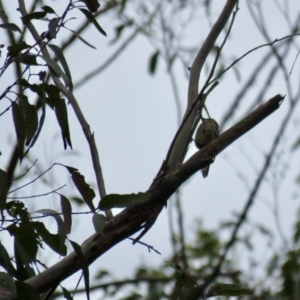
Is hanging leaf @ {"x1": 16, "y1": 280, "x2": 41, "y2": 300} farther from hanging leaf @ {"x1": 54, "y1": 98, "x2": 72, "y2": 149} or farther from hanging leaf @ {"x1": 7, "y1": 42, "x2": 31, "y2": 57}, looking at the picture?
hanging leaf @ {"x1": 7, "y1": 42, "x2": 31, "y2": 57}

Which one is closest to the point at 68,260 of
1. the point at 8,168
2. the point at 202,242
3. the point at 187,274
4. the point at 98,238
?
the point at 98,238

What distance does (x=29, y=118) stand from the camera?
1.58 metres

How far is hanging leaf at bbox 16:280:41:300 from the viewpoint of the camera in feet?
4.37

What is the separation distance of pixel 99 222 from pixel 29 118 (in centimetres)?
35

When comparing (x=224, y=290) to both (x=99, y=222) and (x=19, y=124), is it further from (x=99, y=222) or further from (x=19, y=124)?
(x=19, y=124)

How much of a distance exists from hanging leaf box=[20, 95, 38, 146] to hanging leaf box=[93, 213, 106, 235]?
297 millimetres

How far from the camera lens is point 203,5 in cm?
406

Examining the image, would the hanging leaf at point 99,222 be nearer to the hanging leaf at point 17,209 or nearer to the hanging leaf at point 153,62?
the hanging leaf at point 17,209

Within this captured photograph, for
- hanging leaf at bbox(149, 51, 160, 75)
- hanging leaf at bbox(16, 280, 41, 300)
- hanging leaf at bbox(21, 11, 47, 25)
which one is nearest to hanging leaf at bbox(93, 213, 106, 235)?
hanging leaf at bbox(16, 280, 41, 300)

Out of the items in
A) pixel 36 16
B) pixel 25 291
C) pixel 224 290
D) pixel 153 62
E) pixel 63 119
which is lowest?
pixel 25 291

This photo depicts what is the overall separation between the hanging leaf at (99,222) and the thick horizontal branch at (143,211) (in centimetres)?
6

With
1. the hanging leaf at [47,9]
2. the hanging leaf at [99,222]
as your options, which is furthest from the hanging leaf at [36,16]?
the hanging leaf at [99,222]

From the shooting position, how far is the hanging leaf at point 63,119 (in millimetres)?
1568

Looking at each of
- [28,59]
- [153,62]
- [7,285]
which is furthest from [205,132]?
[153,62]
